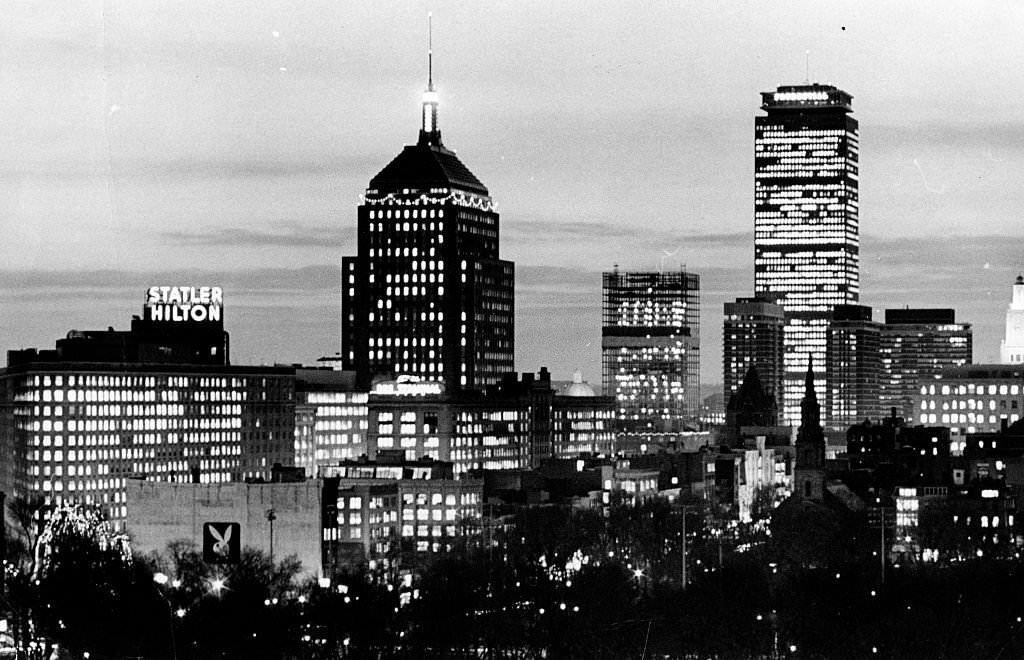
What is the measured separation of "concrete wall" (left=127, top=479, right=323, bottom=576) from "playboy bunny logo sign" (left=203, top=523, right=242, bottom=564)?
2579 mm

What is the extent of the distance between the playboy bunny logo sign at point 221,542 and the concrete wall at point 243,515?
8.46ft

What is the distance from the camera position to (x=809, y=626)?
140500 mm

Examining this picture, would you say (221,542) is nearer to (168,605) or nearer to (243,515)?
(243,515)

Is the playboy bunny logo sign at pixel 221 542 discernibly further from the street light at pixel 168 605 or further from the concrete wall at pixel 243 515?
the street light at pixel 168 605

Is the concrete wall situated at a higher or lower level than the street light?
higher

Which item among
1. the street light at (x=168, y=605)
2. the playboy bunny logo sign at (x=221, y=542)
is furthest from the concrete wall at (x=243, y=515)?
the street light at (x=168, y=605)

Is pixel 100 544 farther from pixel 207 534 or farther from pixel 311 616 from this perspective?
pixel 311 616

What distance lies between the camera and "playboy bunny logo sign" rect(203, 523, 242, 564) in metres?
158

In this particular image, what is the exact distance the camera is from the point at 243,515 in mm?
170125

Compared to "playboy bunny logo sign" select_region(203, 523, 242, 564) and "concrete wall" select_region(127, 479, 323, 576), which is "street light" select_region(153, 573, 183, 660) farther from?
"concrete wall" select_region(127, 479, 323, 576)

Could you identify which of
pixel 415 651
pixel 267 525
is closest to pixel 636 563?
pixel 267 525

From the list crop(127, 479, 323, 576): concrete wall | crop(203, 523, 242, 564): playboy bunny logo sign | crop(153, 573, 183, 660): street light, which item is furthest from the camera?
crop(127, 479, 323, 576): concrete wall

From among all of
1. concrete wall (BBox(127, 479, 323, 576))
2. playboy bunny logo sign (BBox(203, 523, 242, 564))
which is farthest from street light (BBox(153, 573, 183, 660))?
concrete wall (BBox(127, 479, 323, 576))

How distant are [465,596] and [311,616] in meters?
14.4
